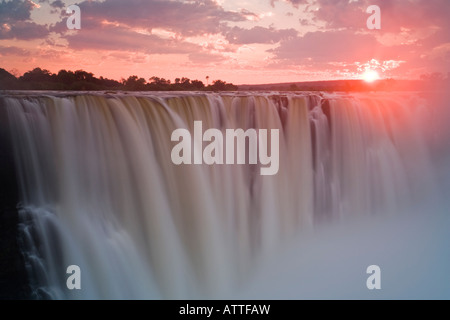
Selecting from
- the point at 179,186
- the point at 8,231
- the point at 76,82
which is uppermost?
the point at 76,82

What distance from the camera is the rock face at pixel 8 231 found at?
398cm

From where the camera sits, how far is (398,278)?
5.04 m

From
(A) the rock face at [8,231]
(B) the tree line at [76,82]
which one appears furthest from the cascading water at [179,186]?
(B) the tree line at [76,82]

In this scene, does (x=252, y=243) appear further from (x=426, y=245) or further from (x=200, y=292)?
(x=426, y=245)

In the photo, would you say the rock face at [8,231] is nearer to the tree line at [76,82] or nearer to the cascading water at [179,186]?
the cascading water at [179,186]

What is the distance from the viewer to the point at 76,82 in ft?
15.0

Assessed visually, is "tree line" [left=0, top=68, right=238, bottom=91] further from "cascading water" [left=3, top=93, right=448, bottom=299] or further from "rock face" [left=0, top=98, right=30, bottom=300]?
"rock face" [left=0, top=98, right=30, bottom=300]

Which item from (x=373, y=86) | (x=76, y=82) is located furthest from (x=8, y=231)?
(x=373, y=86)

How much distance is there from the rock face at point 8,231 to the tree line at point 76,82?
37cm

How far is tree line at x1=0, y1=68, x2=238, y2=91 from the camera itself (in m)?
4.38

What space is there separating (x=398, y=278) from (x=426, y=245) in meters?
0.80

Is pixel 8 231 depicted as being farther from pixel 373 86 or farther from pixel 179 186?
Answer: pixel 373 86

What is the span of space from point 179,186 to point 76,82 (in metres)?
1.58

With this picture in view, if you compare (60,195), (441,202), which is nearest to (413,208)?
(441,202)
